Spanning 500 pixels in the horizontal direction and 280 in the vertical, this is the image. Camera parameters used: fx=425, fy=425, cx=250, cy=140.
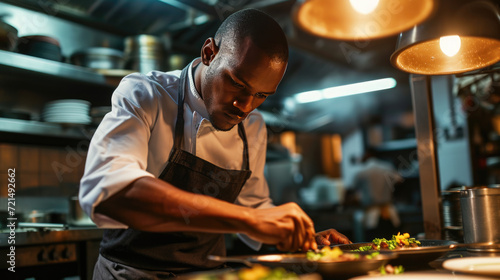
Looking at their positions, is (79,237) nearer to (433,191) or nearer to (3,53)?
(3,53)

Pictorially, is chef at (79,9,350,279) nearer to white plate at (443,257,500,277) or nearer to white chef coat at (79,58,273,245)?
white chef coat at (79,58,273,245)

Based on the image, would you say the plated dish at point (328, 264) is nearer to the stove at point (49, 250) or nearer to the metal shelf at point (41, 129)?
the stove at point (49, 250)

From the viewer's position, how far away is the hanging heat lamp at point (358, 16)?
1.61 metres

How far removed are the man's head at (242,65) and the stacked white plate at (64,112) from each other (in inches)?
62.6

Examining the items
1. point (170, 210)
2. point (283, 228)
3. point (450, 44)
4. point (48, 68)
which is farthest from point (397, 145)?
point (170, 210)

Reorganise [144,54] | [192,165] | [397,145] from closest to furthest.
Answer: [192,165], [144,54], [397,145]

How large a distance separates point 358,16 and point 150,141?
1054mm

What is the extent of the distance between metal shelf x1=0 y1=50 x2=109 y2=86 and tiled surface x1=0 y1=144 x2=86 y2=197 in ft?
2.00

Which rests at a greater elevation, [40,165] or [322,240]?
[40,165]

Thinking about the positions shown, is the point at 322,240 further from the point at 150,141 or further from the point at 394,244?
the point at 150,141

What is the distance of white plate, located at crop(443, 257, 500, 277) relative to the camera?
98 centimetres

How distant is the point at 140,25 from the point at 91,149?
2.75 m

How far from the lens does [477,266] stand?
1.06m

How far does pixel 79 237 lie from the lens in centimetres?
247
